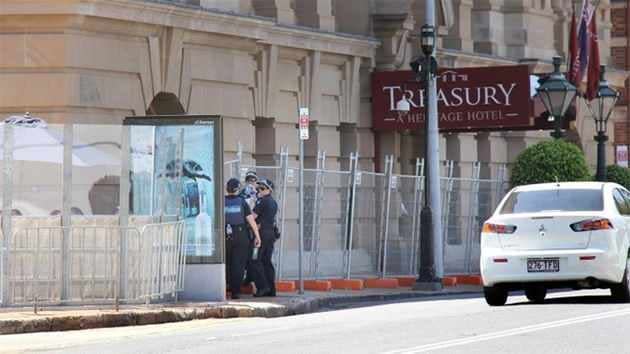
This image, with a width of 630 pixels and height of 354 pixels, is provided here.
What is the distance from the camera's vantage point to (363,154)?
1784 inches

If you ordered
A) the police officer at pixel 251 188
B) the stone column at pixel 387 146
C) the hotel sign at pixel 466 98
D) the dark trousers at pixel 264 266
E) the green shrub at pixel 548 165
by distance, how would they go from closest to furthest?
1. the dark trousers at pixel 264 266
2. the police officer at pixel 251 188
3. the green shrub at pixel 548 165
4. the hotel sign at pixel 466 98
5. the stone column at pixel 387 146

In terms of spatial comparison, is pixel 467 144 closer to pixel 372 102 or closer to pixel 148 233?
pixel 372 102

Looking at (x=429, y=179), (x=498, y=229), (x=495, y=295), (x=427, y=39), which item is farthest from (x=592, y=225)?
(x=429, y=179)

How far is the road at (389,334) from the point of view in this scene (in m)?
19.2

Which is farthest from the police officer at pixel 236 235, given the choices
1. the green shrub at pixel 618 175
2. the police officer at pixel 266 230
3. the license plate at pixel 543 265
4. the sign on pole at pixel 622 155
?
the sign on pole at pixel 622 155

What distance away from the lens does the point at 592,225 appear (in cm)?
2622

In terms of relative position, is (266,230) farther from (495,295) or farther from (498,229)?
(498,229)

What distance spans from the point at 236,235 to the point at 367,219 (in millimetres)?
8835

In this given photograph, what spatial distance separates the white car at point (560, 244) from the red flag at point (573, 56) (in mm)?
24704

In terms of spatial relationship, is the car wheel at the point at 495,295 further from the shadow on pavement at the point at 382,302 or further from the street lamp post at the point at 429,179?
the street lamp post at the point at 429,179

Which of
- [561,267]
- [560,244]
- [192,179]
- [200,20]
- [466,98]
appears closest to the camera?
[561,267]

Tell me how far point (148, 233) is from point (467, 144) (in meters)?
25.3

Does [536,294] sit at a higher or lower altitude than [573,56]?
lower

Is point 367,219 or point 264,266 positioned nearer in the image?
point 264,266
